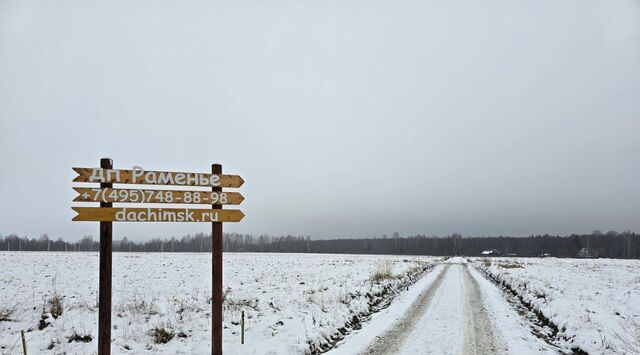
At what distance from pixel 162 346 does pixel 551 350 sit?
387 inches

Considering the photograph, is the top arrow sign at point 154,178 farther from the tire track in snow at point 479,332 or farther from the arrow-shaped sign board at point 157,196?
the tire track in snow at point 479,332

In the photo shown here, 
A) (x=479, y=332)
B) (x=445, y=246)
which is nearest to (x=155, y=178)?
(x=479, y=332)

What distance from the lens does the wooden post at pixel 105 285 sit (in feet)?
23.7

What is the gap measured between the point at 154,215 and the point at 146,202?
13.8 inches

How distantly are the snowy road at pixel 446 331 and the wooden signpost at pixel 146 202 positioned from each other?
13.4ft

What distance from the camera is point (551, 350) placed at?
9.16 m

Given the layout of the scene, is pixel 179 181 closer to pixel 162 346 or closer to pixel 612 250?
pixel 162 346

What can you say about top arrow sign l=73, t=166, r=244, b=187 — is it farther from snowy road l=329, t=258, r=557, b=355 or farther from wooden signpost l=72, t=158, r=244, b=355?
A: snowy road l=329, t=258, r=557, b=355

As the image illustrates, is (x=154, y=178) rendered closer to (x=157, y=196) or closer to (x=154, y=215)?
(x=157, y=196)

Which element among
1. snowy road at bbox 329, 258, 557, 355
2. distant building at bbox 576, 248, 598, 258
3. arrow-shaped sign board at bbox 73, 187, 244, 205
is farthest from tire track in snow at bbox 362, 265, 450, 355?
distant building at bbox 576, 248, 598, 258

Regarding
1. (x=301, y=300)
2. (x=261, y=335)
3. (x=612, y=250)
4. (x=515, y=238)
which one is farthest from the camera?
(x=515, y=238)

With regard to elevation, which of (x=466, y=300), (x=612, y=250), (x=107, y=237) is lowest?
(x=612, y=250)

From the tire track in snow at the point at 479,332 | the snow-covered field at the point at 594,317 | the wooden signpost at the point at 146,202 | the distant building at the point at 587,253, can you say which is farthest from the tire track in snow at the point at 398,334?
the distant building at the point at 587,253

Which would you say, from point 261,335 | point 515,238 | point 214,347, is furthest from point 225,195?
point 515,238
